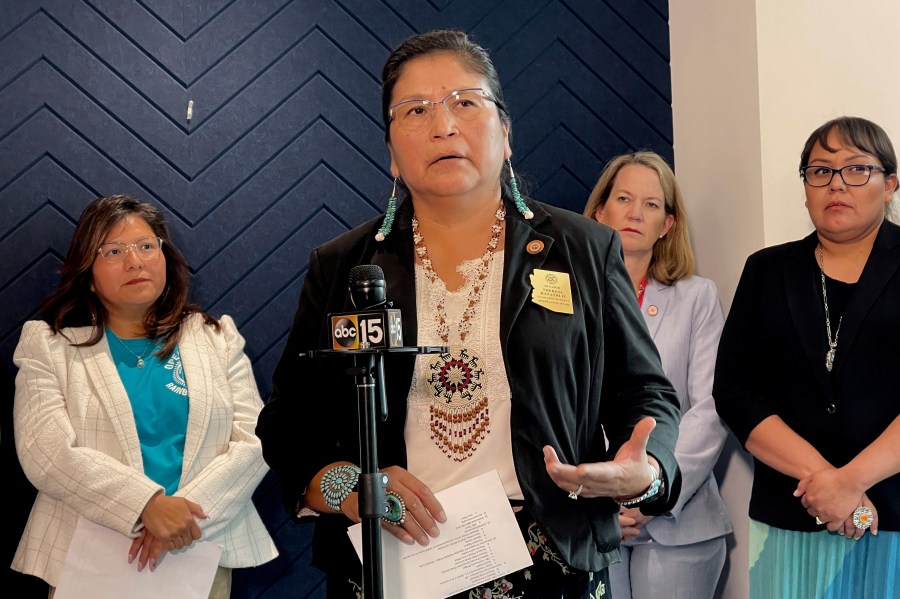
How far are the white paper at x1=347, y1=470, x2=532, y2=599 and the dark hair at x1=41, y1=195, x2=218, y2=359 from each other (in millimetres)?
1987

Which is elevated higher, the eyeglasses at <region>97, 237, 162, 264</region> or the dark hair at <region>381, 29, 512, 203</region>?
the eyeglasses at <region>97, 237, 162, 264</region>

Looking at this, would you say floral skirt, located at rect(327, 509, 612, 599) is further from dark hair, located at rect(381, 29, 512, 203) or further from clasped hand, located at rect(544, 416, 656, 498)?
dark hair, located at rect(381, 29, 512, 203)

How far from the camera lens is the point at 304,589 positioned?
3.77 meters

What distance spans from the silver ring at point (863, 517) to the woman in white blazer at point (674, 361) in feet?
2.40

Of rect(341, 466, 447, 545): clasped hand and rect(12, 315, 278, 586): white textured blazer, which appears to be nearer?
rect(341, 466, 447, 545): clasped hand

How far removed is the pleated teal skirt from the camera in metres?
2.67

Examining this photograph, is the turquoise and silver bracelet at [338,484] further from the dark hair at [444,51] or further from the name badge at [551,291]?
the dark hair at [444,51]

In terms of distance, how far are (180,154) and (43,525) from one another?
146 centimetres

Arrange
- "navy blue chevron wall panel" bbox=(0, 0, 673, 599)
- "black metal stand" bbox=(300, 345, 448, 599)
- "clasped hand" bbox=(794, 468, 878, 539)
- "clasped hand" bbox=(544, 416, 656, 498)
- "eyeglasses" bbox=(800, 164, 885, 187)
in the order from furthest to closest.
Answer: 1. "navy blue chevron wall panel" bbox=(0, 0, 673, 599)
2. "eyeglasses" bbox=(800, 164, 885, 187)
3. "clasped hand" bbox=(794, 468, 878, 539)
4. "clasped hand" bbox=(544, 416, 656, 498)
5. "black metal stand" bbox=(300, 345, 448, 599)

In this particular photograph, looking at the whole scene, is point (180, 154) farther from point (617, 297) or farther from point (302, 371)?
point (617, 297)

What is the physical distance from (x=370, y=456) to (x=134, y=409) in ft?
6.81

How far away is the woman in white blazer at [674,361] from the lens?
→ 3.32m

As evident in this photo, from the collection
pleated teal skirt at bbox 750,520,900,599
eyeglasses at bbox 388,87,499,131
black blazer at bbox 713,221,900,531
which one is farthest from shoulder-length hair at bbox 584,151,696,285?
eyeglasses at bbox 388,87,499,131

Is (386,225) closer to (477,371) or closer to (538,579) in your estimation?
(477,371)
